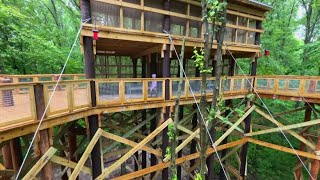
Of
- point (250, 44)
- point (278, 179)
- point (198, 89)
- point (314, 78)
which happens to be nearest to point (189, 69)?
point (250, 44)

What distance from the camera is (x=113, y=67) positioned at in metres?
12.8

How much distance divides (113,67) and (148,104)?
6.62 meters

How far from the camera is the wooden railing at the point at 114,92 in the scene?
418cm

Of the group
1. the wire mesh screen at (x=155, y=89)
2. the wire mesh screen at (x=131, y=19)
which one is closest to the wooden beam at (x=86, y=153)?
the wire mesh screen at (x=155, y=89)

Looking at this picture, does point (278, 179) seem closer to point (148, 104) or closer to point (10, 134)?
point (148, 104)

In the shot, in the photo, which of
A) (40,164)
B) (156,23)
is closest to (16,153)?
(40,164)

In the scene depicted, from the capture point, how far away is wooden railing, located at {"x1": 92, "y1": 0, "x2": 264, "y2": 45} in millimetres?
6710

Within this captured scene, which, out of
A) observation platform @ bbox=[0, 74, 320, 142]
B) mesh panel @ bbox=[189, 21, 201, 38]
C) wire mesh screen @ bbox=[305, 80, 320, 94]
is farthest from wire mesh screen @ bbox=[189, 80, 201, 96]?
wire mesh screen @ bbox=[305, 80, 320, 94]

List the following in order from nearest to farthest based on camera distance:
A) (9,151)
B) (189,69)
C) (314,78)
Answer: (9,151), (314,78), (189,69)

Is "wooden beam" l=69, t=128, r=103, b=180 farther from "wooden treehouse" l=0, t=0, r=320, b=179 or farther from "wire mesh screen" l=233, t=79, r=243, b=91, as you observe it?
"wire mesh screen" l=233, t=79, r=243, b=91

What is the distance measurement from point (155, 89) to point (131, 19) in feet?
9.69

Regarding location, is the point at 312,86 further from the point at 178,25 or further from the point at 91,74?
the point at 91,74

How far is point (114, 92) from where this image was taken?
259 inches

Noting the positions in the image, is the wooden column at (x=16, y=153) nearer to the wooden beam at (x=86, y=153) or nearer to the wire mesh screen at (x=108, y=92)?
the wooden beam at (x=86, y=153)
